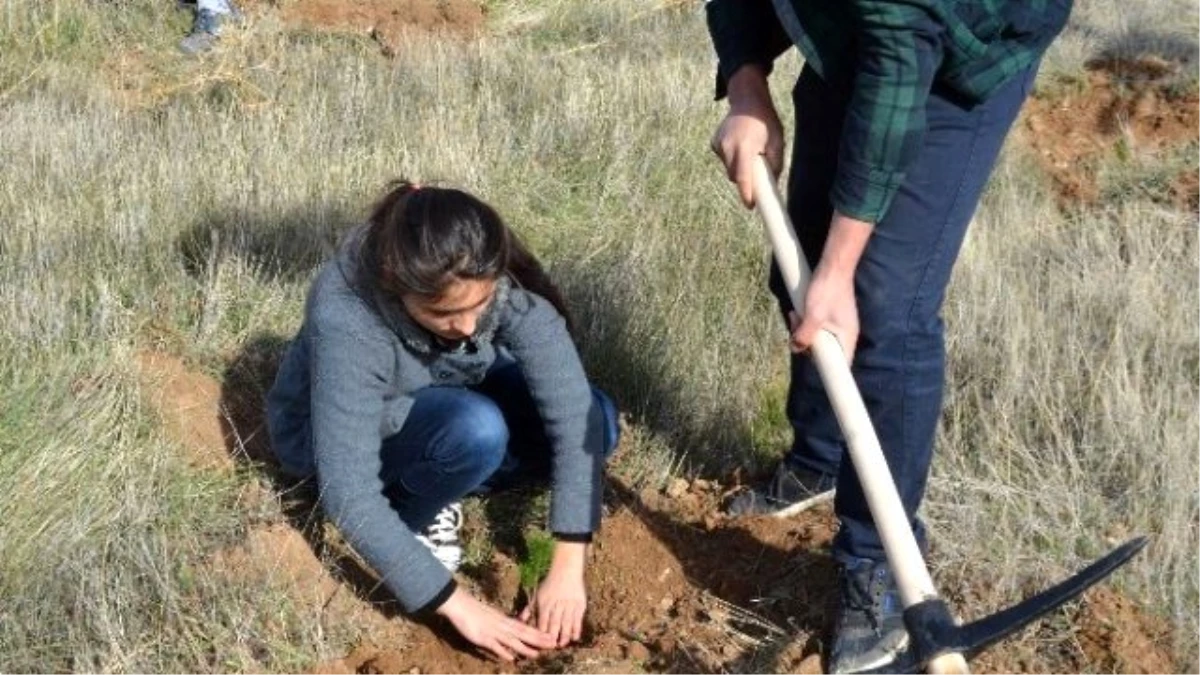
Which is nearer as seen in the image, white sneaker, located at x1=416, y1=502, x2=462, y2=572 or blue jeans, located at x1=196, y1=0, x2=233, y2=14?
white sneaker, located at x1=416, y1=502, x2=462, y2=572

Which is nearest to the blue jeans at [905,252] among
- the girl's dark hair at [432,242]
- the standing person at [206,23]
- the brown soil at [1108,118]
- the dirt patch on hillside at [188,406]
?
the girl's dark hair at [432,242]

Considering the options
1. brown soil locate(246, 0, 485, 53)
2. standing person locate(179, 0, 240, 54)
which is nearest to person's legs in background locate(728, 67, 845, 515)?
standing person locate(179, 0, 240, 54)

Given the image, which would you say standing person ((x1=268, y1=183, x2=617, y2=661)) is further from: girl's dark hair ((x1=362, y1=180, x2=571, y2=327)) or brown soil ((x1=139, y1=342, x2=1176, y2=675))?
brown soil ((x1=139, y1=342, x2=1176, y2=675))

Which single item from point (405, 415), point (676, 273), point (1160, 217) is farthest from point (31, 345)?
point (1160, 217)

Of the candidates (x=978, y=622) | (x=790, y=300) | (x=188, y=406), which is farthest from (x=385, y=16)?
(x=978, y=622)

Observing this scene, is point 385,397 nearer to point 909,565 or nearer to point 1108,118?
point 909,565

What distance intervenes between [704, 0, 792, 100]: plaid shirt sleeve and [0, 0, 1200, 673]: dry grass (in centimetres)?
101

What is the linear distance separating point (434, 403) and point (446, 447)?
0.37 feet

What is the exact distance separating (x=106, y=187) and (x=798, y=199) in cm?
249

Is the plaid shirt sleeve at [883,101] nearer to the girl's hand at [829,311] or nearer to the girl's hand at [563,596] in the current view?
the girl's hand at [829,311]

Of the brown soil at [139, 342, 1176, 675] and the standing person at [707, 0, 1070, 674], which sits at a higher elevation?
the standing person at [707, 0, 1070, 674]

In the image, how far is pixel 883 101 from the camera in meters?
2.24

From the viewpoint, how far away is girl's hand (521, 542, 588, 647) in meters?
2.86

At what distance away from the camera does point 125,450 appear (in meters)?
3.04
